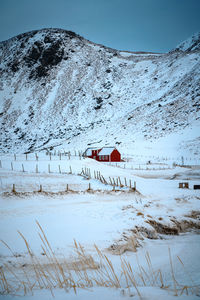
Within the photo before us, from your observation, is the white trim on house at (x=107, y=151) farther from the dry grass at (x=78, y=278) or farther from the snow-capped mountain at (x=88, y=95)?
the dry grass at (x=78, y=278)

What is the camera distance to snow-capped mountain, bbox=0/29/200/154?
62419 mm

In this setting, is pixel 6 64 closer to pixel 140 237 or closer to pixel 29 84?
pixel 29 84

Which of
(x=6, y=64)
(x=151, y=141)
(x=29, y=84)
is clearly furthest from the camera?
(x=6, y=64)

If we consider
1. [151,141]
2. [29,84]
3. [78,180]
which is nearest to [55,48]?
[29,84]

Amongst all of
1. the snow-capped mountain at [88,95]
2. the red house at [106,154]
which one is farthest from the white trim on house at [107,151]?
the snow-capped mountain at [88,95]

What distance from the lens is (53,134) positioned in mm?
78188

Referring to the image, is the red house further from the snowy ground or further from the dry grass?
the dry grass

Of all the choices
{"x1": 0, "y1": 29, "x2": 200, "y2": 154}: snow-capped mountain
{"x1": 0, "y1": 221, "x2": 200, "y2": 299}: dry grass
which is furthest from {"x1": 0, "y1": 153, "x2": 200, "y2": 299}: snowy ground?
{"x1": 0, "y1": 29, "x2": 200, "y2": 154}: snow-capped mountain

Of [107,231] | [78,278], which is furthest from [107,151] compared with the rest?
[78,278]

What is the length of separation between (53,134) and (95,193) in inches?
2660

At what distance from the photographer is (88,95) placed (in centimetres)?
9300

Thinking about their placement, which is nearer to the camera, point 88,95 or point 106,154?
point 106,154

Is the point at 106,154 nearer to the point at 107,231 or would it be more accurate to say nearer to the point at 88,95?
the point at 107,231

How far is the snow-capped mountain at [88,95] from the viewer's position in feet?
205
